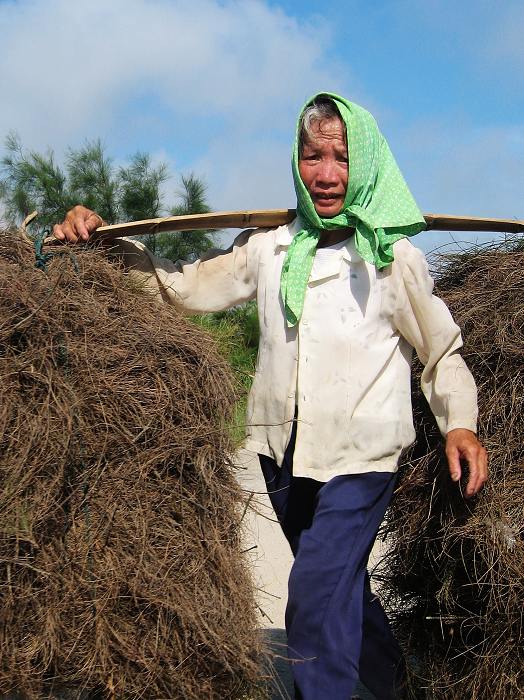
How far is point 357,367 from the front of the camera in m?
3.02

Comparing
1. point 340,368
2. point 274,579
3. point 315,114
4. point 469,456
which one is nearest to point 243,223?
point 315,114

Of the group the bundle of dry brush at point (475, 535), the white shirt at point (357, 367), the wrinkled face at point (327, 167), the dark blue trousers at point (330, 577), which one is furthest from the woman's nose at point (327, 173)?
the dark blue trousers at point (330, 577)

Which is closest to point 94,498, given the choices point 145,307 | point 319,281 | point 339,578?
point 145,307

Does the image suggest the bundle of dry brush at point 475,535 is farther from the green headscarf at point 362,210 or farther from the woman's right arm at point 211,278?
the woman's right arm at point 211,278

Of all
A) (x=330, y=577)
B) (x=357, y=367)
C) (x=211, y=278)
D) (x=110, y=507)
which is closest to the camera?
(x=110, y=507)

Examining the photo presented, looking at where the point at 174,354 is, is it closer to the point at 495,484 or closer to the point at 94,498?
the point at 94,498

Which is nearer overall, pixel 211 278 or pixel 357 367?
pixel 357 367

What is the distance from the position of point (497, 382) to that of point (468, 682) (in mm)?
1002

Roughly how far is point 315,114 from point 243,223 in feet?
1.51

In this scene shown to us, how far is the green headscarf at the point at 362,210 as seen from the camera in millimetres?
3008

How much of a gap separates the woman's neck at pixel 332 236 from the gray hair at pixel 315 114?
307 mm

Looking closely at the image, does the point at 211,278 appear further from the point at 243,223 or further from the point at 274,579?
the point at 274,579

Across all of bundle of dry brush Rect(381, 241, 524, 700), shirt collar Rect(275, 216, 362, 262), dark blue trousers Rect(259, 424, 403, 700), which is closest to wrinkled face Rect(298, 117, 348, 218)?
shirt collar Rect(275, 216, 362, 262)

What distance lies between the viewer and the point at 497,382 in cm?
318
